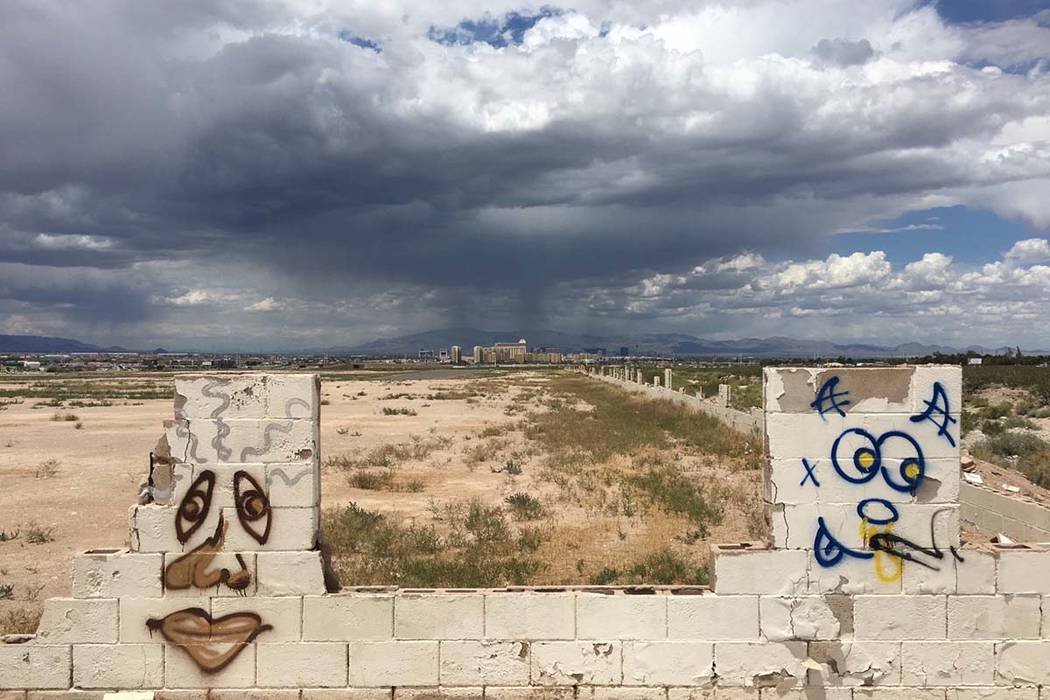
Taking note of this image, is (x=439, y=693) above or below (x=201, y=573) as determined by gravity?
below

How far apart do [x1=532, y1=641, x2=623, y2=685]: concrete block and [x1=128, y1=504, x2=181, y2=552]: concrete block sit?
10.1 feet

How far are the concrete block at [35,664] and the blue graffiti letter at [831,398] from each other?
21.1 feet

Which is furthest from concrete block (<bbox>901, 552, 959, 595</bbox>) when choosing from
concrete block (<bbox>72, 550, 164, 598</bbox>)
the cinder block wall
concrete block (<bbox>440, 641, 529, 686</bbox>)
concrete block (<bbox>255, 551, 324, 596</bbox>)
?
concrete block (<bbox>72, 550, 164, 598</bbox>)

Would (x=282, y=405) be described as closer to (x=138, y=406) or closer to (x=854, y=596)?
(x=854, y=596)

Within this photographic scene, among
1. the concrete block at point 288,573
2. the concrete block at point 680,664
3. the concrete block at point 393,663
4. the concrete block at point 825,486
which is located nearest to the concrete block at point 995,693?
the concrete block at point 825,486

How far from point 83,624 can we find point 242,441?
1908 millimetres

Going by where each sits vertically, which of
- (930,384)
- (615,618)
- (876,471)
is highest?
(930,384)

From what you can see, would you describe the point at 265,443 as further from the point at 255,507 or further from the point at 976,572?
the point at 976,572

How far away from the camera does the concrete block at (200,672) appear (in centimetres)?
564

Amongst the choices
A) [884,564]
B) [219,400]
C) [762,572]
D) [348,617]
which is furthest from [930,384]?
[219,400]

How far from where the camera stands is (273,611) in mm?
5688

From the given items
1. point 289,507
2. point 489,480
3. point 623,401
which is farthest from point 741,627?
point 623,401

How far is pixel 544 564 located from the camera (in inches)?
400

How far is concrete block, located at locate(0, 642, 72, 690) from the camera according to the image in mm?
5621
